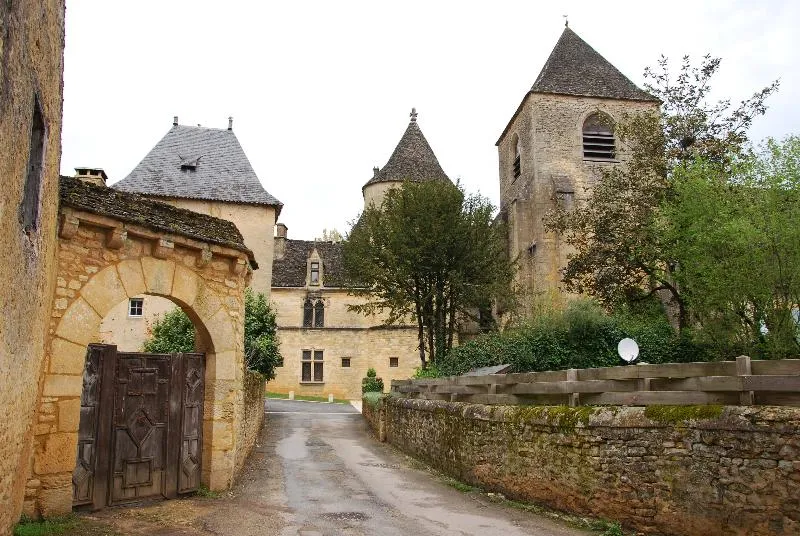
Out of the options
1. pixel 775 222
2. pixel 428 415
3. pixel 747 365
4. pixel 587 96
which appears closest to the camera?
pixel 747 365

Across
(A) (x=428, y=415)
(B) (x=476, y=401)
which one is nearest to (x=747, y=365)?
(B) (x=476, y=401)

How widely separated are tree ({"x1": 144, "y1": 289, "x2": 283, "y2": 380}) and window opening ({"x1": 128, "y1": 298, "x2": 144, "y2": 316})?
5.75 metres

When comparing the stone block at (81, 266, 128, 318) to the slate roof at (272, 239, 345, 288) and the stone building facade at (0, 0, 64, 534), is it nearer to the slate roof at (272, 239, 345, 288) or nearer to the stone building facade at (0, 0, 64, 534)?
the stone building facade at (0, 0, 64, 534)

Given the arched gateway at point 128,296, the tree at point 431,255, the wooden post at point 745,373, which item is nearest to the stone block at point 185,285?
the arched gateway at point 128,296

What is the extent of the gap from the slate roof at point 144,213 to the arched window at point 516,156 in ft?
75.0

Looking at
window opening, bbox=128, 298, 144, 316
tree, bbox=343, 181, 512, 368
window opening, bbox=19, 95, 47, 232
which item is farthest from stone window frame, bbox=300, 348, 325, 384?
window opening, bbox=19, 95, 47, 232

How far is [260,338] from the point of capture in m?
22.5

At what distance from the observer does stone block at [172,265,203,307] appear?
8102 mm

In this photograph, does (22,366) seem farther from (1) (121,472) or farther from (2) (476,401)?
(2) (476,401)

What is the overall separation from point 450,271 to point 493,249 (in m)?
1.94

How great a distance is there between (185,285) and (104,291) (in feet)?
3.64

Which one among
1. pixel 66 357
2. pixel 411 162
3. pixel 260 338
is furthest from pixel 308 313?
pixel 66 357

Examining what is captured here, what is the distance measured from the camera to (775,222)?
47.6 ft

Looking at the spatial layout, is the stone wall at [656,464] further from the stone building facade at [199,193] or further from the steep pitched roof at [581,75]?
the steep pitched roof at [581,75]
